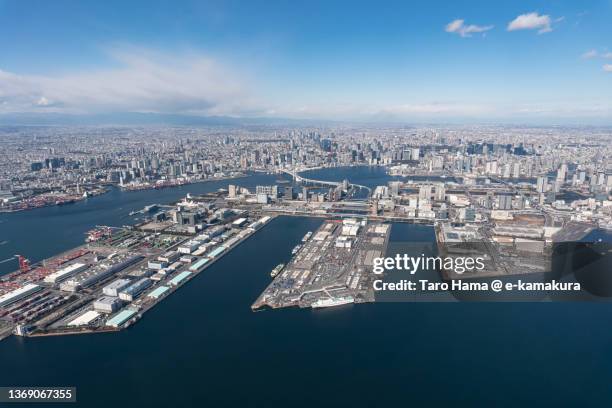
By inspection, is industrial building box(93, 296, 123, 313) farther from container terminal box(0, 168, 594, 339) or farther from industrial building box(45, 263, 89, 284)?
industrial building box(45, 263, 89, 284)

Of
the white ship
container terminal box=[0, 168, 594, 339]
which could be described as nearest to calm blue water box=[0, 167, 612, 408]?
the white ship

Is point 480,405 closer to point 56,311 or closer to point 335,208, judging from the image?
point 56,311

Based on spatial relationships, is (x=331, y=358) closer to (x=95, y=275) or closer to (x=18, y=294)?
(x=95, y=275)

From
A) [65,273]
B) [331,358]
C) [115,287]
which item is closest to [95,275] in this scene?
[65,273]

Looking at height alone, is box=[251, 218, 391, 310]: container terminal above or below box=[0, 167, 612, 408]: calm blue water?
above

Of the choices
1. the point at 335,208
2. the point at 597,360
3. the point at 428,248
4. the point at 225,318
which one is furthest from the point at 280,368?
the point at 335,208

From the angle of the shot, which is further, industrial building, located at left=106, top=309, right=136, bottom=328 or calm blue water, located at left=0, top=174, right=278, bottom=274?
calm blue water, located at left=0, top=174, right=278, bottom=274

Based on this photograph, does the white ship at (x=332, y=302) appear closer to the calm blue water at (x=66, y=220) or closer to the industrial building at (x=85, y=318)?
the industrial building at (x=85, y=318)

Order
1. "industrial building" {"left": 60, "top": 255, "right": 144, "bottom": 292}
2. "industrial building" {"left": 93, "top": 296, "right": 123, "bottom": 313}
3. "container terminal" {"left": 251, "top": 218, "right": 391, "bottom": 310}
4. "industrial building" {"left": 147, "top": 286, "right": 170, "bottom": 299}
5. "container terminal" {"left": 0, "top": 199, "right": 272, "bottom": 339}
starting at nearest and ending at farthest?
"container terminal" {"left": 0, "top": 199, "right": 272, "bottom": 339}, "industrial building" {"left": 93, "top": 296, "right": 123, "bottom": 313}, "container terminal" {"left": 251, "top": 218, "right": 391, "bottom": 310}, "industrial building" {"left": 147, "top": 286, "right": 170, "bottom": 299}, "industrial building" {"left": 60, "top": 255, "right": 144, "bottom": 292}
